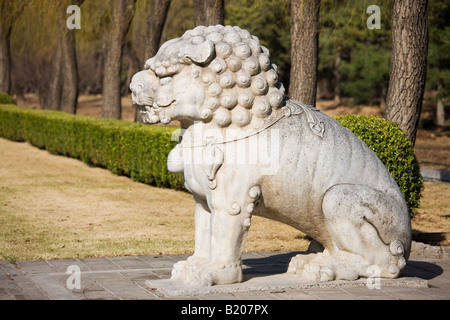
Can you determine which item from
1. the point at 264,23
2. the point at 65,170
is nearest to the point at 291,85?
the point at 65,170

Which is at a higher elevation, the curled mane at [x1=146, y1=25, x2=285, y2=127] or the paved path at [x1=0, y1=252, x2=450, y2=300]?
the curled mane at [x1=146, y1=25, x2=285, y2=127]

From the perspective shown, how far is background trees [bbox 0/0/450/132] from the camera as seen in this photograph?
1155 cm

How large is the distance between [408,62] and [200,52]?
169 inches

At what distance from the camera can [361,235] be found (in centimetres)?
513

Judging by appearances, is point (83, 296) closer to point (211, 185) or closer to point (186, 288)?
point (186, 288)

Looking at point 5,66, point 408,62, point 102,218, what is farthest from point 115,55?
point 5,66

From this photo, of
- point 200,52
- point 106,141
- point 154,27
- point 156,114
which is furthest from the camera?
point 154,27

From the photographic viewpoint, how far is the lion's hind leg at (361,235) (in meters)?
5.06

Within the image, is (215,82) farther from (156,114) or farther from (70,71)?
(70,71)

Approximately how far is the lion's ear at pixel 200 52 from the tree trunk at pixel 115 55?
40.0ft

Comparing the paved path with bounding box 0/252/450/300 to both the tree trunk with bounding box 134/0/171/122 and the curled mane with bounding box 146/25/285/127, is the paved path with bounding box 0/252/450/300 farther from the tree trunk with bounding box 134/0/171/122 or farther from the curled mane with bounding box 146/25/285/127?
the tree trunk with bounding box 134/0/171/122

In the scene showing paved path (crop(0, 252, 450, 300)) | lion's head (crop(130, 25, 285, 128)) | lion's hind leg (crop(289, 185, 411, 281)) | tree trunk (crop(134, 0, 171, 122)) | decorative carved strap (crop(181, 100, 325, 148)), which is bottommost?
paved path (crop(0, 252, 450, 300))

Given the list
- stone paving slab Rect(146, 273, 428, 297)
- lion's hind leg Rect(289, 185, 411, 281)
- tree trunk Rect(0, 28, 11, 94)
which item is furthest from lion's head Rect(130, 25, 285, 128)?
tree trunk Rect(0, 28, 11, 94)

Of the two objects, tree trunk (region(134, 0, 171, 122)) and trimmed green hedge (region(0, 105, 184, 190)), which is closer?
trimmed green hedge (region(0, 105, 184, 190))
